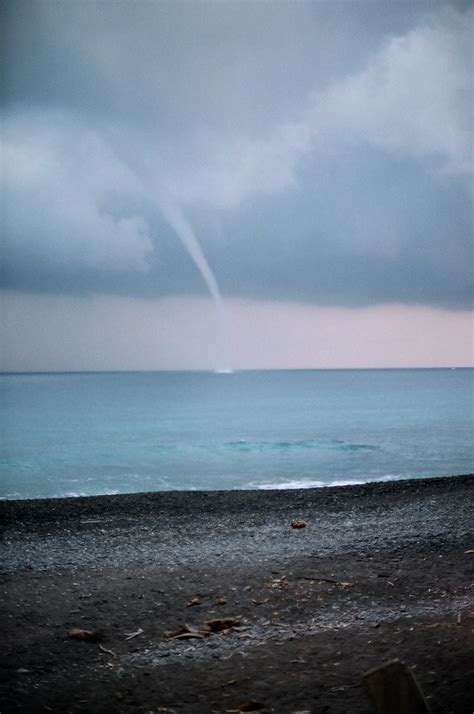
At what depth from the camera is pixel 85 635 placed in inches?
217

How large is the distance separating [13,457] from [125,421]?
2504 cm

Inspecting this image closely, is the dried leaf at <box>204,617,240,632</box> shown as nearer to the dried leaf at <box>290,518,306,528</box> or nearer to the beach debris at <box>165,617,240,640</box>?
the beach debris at <box>165,617,240,640</box>

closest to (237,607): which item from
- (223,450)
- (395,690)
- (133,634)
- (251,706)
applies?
(133,634)

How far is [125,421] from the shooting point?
5556 centimetres

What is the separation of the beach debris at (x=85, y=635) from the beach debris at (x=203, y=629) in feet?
2.15

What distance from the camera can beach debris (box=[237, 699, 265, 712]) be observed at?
4035 millimetres

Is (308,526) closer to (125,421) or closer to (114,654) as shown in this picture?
(114,654)

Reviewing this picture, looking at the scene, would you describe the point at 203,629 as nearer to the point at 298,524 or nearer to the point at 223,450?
the point at 298,524

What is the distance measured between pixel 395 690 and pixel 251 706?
139 cm

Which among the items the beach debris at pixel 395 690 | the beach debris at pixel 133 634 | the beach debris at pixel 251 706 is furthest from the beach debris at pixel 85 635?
the beach debris at pixel 395 690

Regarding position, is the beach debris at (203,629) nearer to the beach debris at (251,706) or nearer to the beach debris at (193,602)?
the beach debris at (193,602)

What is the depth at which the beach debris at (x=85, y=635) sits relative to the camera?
5.46 metres

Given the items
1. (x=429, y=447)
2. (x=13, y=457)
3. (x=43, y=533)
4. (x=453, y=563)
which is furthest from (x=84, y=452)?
(x=453, y=563)

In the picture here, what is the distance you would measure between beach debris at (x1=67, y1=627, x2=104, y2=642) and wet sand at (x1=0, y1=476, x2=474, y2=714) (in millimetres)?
65
